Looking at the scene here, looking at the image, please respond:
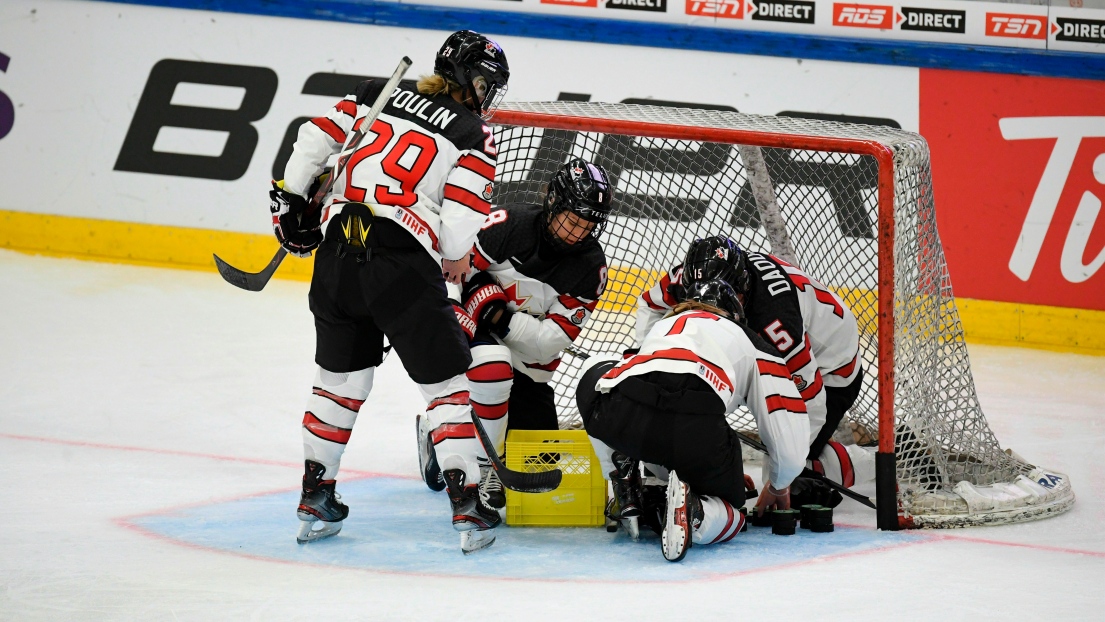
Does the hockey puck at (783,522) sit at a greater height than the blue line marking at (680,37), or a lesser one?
lesser

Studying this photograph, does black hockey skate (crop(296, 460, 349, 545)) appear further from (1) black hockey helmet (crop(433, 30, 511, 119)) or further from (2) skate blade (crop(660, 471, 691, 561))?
(1) black hockey helmet (crop(433, 30, 511, 119))

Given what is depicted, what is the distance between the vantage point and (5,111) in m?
6.62

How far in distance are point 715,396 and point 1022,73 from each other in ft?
12.4

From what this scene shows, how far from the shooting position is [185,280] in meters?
6.35

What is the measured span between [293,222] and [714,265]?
1.11 metres

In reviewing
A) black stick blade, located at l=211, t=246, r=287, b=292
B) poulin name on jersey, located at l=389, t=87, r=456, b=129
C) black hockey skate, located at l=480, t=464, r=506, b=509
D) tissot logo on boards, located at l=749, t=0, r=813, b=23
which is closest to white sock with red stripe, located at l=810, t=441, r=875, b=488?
black hockey skate, located at l=480, t=464, r=506, b=509

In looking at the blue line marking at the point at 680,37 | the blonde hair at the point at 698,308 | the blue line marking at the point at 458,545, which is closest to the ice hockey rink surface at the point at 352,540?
the blue line marking at the point at 458,545

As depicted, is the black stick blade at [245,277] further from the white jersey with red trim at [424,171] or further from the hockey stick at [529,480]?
the hockey stick at [529,480]

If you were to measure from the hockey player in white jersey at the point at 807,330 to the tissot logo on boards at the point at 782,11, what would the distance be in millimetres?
2935

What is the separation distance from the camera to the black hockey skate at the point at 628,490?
311 cm

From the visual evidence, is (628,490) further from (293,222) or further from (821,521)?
(293,222)

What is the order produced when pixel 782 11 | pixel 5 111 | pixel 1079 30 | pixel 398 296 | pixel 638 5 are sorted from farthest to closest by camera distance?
pixel 5 111 → pixel 638 5 → pixel 782 11 → pixel 1079 30 → pixel 398 296

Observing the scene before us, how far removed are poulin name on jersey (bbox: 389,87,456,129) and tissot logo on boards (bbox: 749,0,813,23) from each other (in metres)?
3.56

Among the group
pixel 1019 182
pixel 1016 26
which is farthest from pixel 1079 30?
pixel 1019 182
